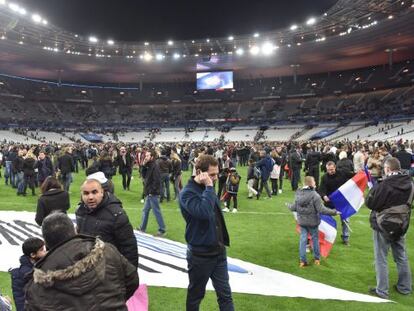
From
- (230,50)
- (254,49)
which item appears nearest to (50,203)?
(254,49)

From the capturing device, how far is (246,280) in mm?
6043

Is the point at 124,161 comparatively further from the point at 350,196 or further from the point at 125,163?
the point at 350,196

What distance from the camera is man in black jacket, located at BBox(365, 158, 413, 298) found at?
→ 5.22 m

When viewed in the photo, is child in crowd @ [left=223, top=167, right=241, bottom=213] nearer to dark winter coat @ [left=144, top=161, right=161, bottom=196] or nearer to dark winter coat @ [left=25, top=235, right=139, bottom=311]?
dark winter coat @ [left=144, top=161, right=161, bottom=196]

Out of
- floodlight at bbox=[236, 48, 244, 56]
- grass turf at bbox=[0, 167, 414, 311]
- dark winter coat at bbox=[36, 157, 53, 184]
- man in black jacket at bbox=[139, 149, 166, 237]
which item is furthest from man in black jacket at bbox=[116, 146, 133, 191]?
floodlight at bbox=[236, 48, 244, 56]

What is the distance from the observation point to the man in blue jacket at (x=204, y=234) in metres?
3.71

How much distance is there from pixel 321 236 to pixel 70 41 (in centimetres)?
4844

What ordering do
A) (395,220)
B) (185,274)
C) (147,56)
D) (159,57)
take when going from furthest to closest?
(159,57) → (147,56) → (185,274) → (395,220)

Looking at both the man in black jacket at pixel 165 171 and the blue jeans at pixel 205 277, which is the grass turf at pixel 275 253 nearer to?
the man in black jacket at pixel 165 171

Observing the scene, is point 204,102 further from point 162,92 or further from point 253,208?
point 253,208

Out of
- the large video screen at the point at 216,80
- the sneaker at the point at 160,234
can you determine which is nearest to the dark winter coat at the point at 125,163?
the sneaker at the point at 160,234

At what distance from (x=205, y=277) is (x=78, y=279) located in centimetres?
200

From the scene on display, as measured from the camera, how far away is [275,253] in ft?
24.6

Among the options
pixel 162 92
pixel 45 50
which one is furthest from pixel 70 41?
pixel 162 92
